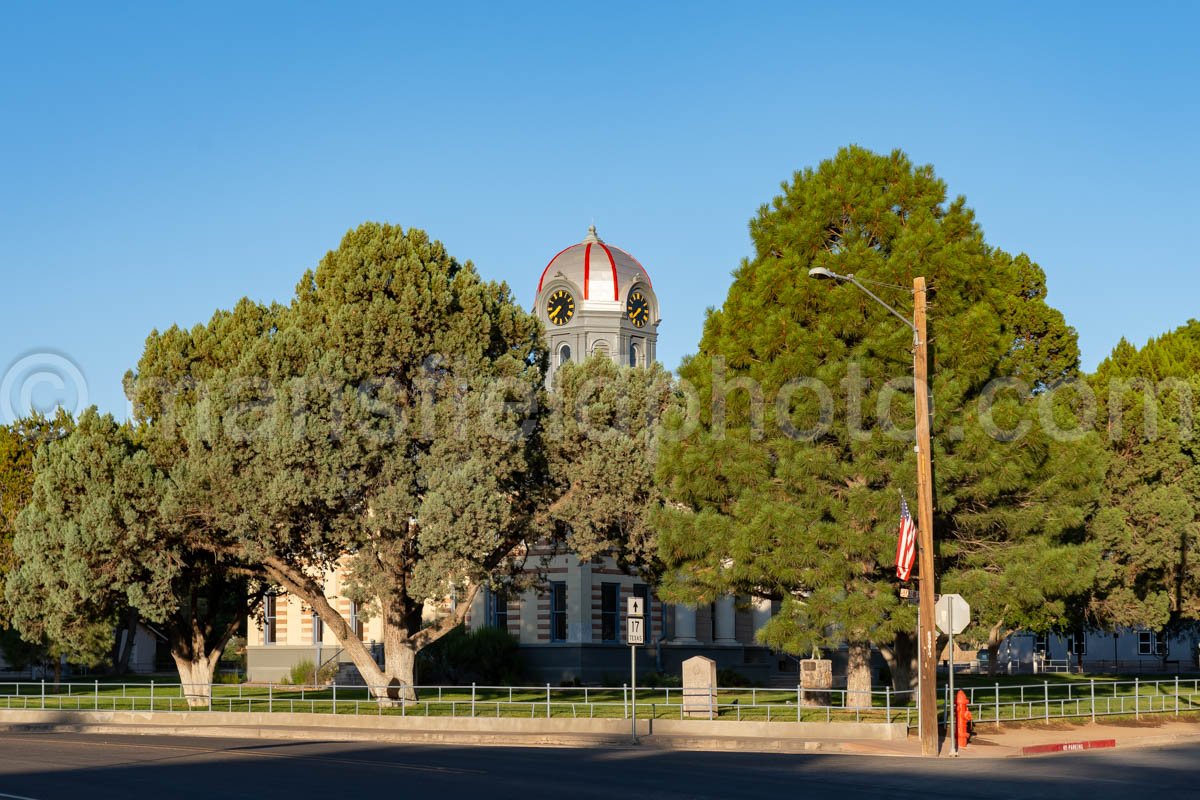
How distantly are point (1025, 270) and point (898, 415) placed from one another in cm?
1439

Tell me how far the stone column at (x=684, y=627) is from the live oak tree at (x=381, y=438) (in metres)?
23.4

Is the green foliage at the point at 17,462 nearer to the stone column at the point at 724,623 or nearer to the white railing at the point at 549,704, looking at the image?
the white railing at the point at 549,704

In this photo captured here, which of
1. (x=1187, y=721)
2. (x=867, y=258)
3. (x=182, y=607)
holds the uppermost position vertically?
(x=867, y=258)

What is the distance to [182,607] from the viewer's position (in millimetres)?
41938

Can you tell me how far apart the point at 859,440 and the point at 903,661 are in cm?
653

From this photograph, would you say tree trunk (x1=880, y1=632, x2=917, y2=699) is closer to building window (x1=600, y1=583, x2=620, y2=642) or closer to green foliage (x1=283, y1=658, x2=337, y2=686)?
building window (x1=600, y1=583, x2=620, y2=642)

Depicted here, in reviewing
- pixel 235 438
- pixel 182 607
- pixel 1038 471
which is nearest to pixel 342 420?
pixel 235 438

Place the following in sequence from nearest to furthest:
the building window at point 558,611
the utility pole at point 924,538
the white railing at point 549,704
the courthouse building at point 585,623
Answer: the utility pole at point 924,538
the white railing at point 549,704
the courthouse building at point 585,623
the building window at point 558,611

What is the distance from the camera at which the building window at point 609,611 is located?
60500 mm

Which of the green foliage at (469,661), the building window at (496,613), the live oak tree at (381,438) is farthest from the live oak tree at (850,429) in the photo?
the building window at (496,613)

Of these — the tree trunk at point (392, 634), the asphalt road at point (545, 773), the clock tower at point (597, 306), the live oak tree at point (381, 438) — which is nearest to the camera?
the asphalt road at point (545, 773)

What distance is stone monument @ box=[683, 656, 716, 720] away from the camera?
107 ft

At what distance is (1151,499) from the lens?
136 ft

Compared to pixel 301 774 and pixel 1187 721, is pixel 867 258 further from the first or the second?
pixel 301 774
